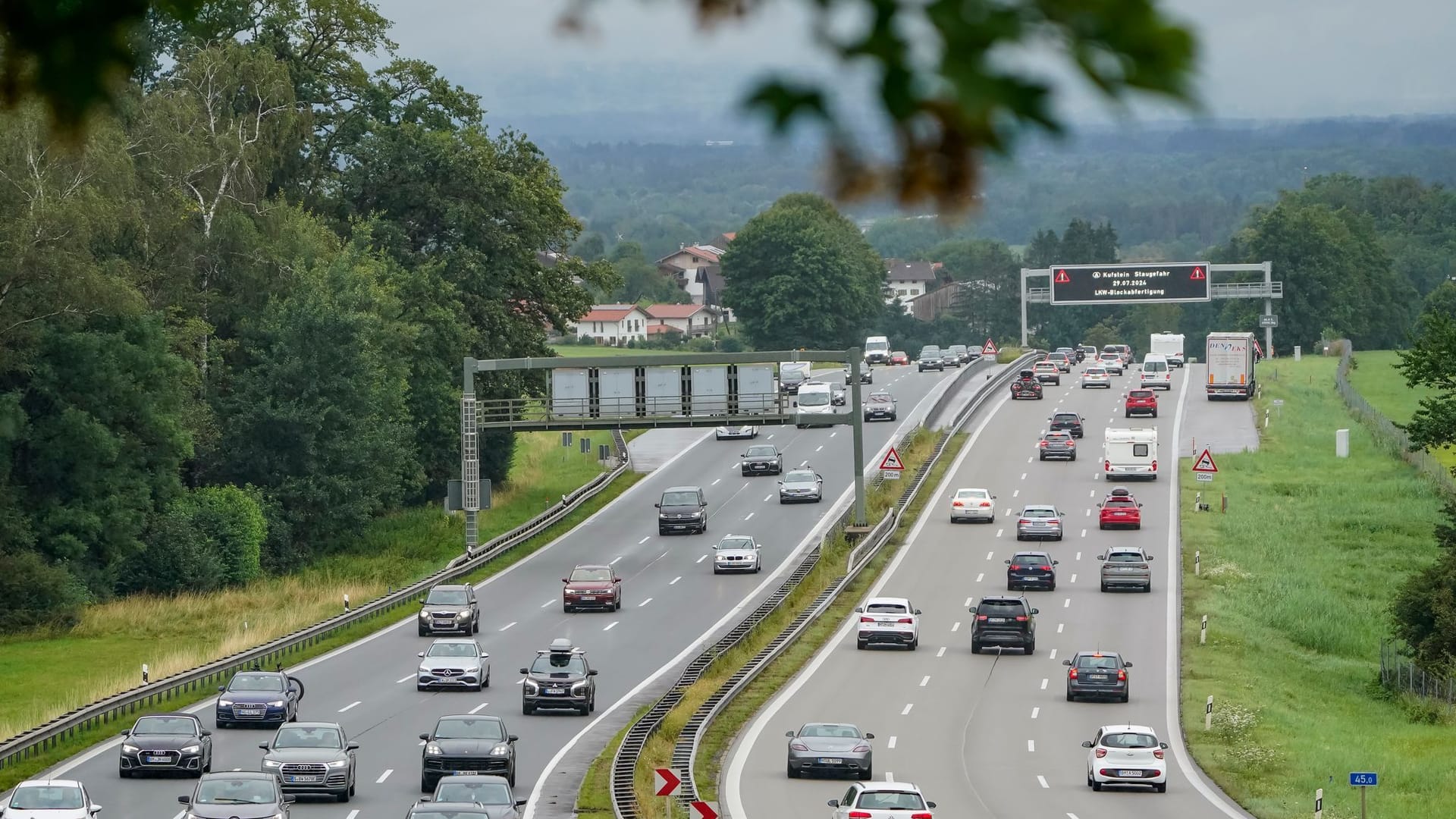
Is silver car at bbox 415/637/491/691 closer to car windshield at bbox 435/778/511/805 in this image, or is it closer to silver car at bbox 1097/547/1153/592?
car windshield at bbox 435/778/511/805

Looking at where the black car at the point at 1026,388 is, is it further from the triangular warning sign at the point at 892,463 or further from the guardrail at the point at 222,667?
the guardrail at the point at 222,667

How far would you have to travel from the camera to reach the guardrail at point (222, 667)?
35.0 meters

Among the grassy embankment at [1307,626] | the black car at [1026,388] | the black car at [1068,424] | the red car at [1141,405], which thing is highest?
the black car at [1026,388]

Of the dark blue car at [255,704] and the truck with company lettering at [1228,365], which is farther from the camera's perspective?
the truck with company lettering at [1228,365]

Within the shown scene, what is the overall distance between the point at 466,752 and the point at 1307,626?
104ft

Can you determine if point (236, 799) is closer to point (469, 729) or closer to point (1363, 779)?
point (469, 729)

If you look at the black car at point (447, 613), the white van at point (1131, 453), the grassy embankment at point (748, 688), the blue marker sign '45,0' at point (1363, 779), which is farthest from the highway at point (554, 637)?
the blue marker sign '45,0' at point (1363, 779)

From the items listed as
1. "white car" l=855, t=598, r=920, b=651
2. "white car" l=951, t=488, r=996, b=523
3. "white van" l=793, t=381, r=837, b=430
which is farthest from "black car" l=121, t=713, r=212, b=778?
"white van" l=793, t=381, r=837, b=430

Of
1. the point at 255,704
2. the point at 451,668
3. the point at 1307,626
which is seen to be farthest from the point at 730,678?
the point at 1307,626

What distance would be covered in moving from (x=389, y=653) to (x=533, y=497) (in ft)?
118

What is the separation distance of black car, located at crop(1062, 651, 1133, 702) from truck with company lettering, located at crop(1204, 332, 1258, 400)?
64.0 meters

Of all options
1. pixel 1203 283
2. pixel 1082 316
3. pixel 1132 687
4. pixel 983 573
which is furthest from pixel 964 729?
pixel 1082 316

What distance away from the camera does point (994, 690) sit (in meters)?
42.9

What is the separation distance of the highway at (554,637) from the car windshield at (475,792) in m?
2.71
